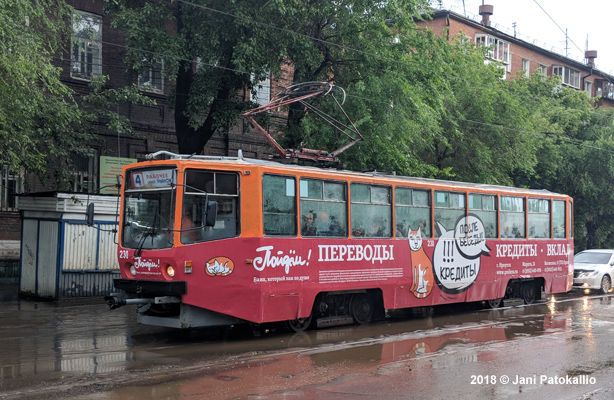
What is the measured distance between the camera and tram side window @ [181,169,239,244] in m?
10.8

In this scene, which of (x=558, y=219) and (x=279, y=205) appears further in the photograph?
(x=558, y=219)

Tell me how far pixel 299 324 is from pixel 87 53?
14.1 meters

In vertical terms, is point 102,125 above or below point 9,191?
above

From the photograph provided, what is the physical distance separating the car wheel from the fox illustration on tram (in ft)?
29.1

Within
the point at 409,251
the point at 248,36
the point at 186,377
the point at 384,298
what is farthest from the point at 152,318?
the point at 248,36

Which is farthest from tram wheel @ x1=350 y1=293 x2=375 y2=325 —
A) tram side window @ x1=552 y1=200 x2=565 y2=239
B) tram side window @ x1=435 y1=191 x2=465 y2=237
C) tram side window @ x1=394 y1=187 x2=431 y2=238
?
tram side window @ x1=552 y1=200 x2=565 y2=239

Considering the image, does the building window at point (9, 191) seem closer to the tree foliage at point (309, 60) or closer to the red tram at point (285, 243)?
the tree foliage at point (309, 60)

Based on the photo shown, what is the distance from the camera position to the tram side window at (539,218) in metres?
18.0

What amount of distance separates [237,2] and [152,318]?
9.75m

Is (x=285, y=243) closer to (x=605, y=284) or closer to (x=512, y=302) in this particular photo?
(x=512, y=302)

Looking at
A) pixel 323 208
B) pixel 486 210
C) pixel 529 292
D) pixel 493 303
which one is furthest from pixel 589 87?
pixel 323 208

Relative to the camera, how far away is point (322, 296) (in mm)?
12609

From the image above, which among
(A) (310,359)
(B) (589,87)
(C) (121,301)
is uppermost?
(B) (589,87)

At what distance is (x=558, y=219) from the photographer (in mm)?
19062
